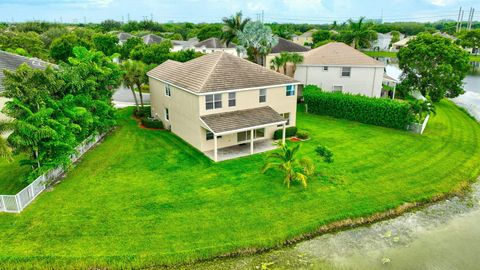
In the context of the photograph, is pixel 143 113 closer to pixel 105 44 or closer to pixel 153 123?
pixel 153 123

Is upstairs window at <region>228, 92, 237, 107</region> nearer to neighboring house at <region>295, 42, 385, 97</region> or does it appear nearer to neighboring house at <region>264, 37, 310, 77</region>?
neighboring house at <region>295, 42, 385, 97</region>

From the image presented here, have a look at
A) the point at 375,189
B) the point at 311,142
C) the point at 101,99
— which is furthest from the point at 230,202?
the point at 101,99

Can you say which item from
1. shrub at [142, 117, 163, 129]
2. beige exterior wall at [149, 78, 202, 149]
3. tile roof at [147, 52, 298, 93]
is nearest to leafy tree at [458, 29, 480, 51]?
tile roof at [147, 52, 298, 93]

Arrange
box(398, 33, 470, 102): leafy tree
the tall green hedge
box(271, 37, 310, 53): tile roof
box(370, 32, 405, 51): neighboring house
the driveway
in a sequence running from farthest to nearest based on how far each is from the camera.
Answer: box(370, 32, 405, 51): neighboring house < box(271, 37, 310, 53): tile roof < the driveway < box(398, 33, 470, 102): leafy tree < the tall green hedge

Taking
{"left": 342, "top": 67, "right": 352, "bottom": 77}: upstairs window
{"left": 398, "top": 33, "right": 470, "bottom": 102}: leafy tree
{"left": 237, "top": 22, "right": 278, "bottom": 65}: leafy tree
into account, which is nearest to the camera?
{"left": 398, "top": 33, "right": 470, "bottom": 102}: leafy tree

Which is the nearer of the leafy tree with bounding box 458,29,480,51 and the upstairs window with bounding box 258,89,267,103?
the upstairs window with bounding box 258,89,267,103

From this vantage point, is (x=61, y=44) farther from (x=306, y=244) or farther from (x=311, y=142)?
(x=306, y=244)
